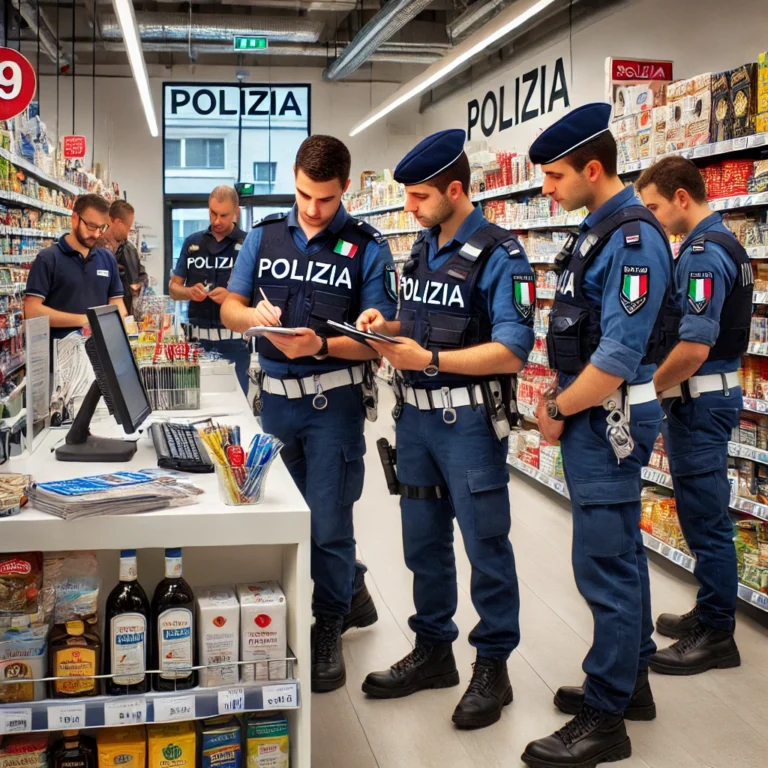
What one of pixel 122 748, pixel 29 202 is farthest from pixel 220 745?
pixel 29 202

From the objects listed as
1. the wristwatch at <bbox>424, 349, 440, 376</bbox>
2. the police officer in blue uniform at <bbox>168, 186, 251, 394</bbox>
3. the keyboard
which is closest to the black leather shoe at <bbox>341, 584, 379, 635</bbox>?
the keyboard

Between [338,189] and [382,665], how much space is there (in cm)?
183

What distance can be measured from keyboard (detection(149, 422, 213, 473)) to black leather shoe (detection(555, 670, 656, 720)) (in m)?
1.54

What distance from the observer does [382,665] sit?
3594 millimetres

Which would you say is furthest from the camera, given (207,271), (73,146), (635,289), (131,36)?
(73,146)

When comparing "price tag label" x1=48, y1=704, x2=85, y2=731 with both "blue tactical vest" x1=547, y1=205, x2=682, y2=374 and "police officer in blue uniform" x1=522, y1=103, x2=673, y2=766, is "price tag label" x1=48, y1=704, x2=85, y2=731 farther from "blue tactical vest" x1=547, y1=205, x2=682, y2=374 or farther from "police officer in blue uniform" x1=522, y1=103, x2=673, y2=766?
"blue tactical vest" x1=547, y1=205, x2=682, y2=374

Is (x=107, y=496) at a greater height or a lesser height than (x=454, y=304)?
lesser

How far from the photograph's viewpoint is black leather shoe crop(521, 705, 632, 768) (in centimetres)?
279

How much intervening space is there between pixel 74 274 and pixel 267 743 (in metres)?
4.80

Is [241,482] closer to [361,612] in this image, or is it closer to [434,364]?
[434,364]

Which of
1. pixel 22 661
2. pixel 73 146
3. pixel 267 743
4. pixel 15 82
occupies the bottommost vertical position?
pixel 267 743

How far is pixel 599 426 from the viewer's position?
2.79 meters

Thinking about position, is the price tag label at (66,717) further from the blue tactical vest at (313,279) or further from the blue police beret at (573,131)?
the blue police beret at (573,131)

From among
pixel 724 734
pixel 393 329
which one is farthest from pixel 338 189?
pixel 724 734
